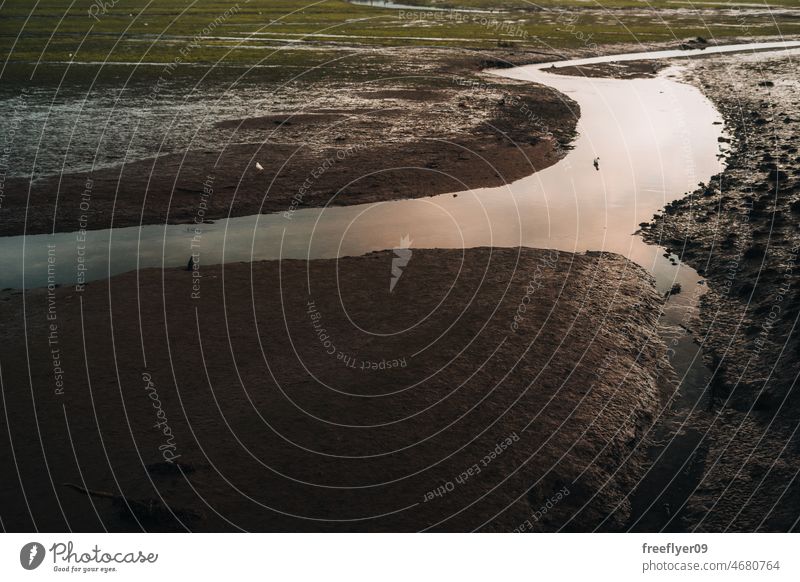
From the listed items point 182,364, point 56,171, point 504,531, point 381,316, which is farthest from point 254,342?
point 56,171

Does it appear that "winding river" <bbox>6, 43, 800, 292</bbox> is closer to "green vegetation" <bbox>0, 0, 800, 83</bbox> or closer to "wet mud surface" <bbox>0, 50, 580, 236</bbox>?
"wet mud surface" <bbox>0, 50, 580, 236</bbox>

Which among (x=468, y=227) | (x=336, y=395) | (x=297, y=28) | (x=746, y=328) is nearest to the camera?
(x=336, y=395)

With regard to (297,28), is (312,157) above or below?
above

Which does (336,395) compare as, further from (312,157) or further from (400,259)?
(312,157)

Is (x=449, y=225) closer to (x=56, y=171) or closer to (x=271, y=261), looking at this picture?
(x=271, y=261)

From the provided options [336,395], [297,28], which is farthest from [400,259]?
[297,28]

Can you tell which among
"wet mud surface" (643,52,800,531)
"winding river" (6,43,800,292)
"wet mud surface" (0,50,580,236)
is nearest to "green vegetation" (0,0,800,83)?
"wet mud surface" (0,50,580,236)
